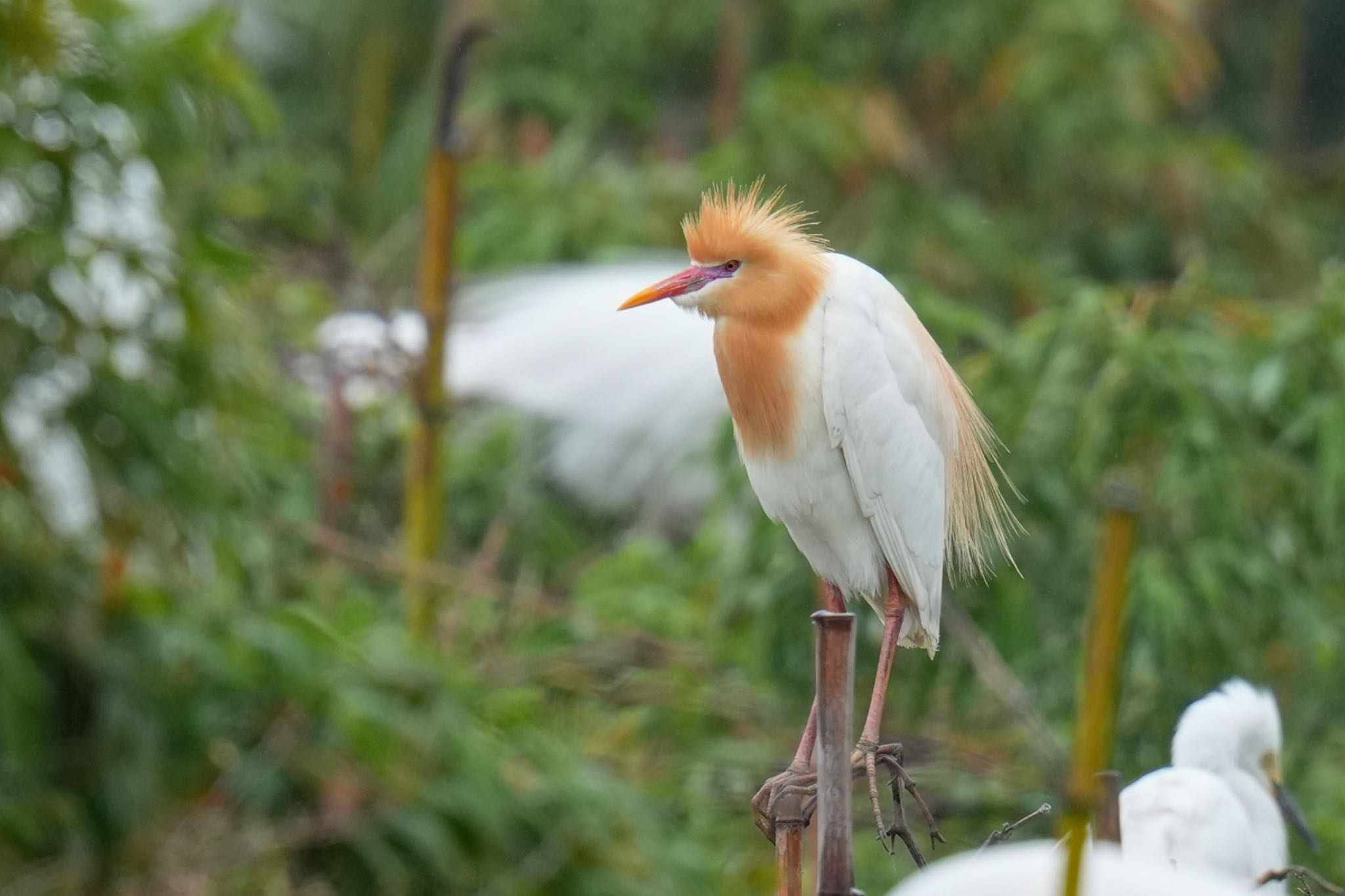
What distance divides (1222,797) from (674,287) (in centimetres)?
101

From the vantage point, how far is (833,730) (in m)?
0.70

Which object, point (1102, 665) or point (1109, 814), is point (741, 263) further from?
point (1102, 665)

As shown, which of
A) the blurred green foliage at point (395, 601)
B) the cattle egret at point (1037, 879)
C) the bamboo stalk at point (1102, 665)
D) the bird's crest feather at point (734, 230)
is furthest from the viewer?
the blurred green foliage at point (395, 601)

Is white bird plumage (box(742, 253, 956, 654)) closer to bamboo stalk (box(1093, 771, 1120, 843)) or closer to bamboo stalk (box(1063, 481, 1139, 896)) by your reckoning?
bamboo stalk (box(1093, 771, 1120, 843))

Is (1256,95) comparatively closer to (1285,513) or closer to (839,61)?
(839,61)

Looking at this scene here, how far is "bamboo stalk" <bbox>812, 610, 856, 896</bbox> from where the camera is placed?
27.3 inches

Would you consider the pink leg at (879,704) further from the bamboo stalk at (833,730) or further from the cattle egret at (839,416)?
the bamboo stalk at (833,730)

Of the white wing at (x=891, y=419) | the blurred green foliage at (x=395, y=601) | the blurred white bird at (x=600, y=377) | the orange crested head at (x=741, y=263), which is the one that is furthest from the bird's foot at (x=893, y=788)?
the blurred white bird at (x=600, y=377)

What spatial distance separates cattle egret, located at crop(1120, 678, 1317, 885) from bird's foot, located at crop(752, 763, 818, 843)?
16.9 inches

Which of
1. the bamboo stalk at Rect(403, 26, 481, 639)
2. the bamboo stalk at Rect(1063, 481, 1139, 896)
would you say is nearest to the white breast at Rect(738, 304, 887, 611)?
the bamboo stalk at Rect(1063, 481, 1139, 896)

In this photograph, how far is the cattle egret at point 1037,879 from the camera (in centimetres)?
67

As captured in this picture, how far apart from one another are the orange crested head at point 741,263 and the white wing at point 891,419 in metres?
0.05

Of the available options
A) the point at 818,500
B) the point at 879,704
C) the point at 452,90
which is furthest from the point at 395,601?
the point at 879,704

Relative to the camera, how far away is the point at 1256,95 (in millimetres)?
7496
